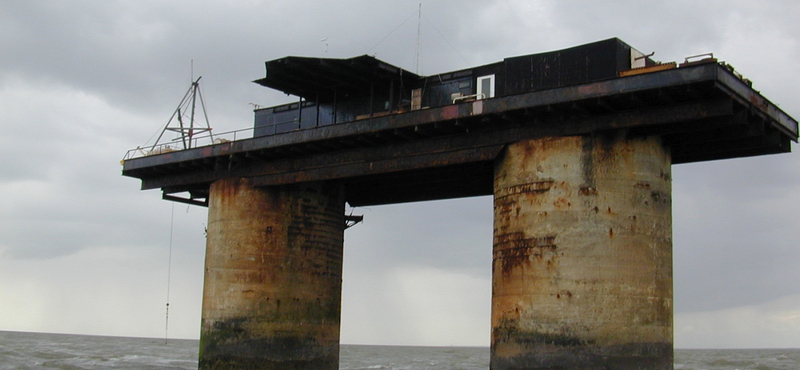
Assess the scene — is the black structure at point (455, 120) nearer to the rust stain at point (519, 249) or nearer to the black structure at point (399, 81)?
the black structure at point (399, 81)

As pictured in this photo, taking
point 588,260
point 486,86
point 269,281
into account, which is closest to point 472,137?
point 486,86

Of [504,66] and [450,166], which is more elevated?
[504,66]

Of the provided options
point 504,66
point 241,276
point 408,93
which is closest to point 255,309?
point 241,276

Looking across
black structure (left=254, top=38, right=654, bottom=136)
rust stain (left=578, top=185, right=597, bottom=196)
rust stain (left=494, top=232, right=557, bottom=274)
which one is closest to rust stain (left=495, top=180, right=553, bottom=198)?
rust stain (left=578, top=185, right=597, bottom=196)

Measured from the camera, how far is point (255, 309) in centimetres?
3853

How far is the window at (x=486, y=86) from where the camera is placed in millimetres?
34812

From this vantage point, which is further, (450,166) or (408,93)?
(408,93)

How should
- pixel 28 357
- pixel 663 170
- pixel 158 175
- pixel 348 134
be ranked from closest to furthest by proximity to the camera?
pixel 663 170 < pixel 348 134 < pixel 158 175 < pixel 28 357

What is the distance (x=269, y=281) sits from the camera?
3884cm

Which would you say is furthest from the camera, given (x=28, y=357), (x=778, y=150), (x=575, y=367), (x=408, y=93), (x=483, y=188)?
(x=28, y=357)

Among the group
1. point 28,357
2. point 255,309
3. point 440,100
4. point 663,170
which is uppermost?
point 440,100

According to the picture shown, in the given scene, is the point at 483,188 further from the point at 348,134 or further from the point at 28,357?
the point at 28,357

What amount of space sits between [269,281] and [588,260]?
1531cm

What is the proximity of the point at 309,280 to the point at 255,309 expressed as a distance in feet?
8.92
